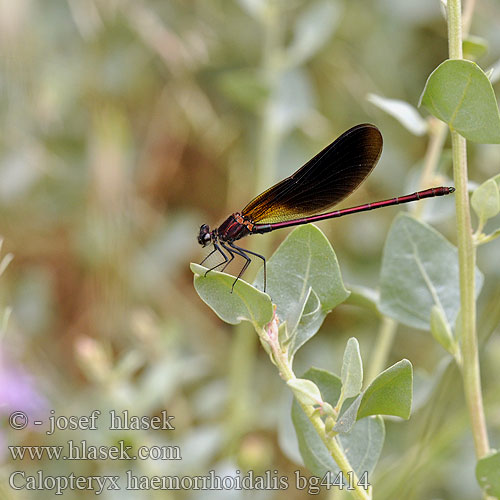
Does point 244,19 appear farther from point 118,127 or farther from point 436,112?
point 436,112

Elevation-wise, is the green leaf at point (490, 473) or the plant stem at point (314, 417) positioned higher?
the plant stem at point (314, 417)

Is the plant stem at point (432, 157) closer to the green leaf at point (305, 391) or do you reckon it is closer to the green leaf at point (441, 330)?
the green leaf at point (441, 330)

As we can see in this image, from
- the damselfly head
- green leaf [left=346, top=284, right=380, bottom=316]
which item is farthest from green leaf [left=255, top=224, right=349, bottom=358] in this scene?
the damselfly head

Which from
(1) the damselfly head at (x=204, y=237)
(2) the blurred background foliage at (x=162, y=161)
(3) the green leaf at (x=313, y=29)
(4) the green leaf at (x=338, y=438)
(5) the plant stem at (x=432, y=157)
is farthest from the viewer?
(2) the blurred background foliage at (x=162, y=161)

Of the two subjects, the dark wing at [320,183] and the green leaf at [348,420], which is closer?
the green leaf at [348,420]

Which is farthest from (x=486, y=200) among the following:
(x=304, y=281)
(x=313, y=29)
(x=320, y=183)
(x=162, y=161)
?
(x=162, y=161)

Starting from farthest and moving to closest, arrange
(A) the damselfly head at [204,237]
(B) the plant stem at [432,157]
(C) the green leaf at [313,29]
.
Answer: (C) the green leaf at [313,29] < (A) the damselfly head at [204,237] < (B) the plant stem at [432,157]

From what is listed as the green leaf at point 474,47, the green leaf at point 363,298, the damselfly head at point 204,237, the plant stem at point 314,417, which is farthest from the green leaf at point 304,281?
the damselfly head at point 204,237
